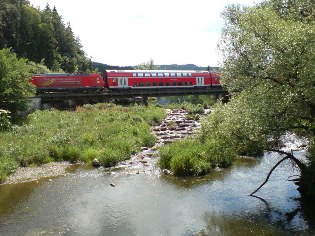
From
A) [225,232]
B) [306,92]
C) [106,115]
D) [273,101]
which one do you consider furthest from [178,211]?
[106,115]

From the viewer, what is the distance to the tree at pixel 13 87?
32.2 m

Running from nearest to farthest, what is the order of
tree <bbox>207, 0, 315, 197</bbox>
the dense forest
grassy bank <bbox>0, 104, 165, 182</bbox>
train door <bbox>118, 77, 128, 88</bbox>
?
tree <bbox>207, 0, 315, 197</bbox> < grassy bank <bbox>0, 104, 165, 182</bbox> < train door <bbox>118, 77, 128, 88</bbox> < the dense forest

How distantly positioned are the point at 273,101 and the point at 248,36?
3086 millimetres

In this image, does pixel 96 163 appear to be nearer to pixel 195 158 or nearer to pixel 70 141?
pixel 70 141

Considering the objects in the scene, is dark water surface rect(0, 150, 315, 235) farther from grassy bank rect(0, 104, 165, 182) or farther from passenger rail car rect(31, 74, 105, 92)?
passenger rail car rect(31, 74, 105, 92)

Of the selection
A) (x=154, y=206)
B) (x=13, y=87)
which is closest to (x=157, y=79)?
(x=13, y=87)

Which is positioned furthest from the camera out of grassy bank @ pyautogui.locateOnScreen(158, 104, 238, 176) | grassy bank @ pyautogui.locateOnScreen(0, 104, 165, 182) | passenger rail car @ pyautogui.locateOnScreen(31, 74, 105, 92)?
passenger rail car @ pyautogui.locateOnScreen(31, 74, 105, 92)

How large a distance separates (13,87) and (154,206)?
2255 centimetres

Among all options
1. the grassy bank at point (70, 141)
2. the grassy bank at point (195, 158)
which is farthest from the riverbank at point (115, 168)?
the grassy bank at point (195, 158)

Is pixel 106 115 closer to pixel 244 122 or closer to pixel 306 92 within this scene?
pixel 244 122

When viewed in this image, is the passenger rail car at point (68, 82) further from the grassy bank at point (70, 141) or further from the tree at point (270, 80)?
the tree at point (270, 80)

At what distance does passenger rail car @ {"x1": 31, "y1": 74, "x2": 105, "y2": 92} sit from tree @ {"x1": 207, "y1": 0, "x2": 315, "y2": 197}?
36.6 meters

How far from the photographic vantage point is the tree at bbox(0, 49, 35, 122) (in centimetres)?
3225

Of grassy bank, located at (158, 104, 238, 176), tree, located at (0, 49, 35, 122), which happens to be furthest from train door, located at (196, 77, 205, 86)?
grassy bank, located at (158, 104, 238, 176)
